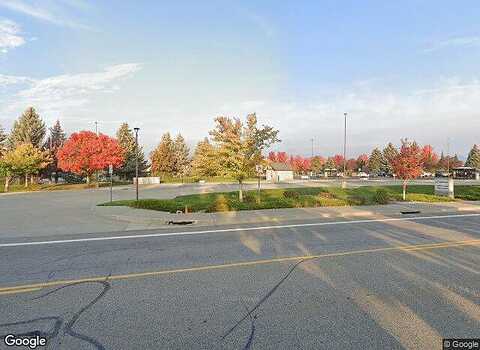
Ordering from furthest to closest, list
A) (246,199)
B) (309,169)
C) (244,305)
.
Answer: (309,169)
(246,199)
(244,305)

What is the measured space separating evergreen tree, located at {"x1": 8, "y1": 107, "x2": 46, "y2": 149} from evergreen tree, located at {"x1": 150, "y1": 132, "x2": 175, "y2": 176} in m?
20.0

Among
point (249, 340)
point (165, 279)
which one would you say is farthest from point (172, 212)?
point (249, 340)

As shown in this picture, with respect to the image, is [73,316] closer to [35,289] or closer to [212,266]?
[35,289]

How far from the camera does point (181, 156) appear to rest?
7006 cm

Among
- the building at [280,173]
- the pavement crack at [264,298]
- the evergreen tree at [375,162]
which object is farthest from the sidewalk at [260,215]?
the evergreen tree at [375,162]

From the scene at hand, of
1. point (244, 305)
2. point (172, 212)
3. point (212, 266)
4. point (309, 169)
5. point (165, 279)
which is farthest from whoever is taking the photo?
point (309, 169)

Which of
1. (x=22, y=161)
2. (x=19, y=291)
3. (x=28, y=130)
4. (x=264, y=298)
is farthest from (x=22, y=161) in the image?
(x=264, y=298)

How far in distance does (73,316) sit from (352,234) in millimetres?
8052

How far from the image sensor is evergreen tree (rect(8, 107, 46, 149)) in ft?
170

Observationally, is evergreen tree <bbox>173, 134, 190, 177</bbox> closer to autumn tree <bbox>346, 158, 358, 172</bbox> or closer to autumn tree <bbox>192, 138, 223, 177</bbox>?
autumn tree <bbox>192, 138, 223, 177</bbox>

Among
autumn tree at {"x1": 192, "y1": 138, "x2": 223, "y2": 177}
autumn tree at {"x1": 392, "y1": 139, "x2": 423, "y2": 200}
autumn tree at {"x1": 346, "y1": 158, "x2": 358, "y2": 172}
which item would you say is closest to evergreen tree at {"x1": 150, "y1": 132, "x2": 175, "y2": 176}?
autumn tree at {"x1": 192, "y1": 138, "x2": 223, "y2": 177}

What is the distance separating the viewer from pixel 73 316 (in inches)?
166

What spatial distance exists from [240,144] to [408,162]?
Result: 1260 centimetres

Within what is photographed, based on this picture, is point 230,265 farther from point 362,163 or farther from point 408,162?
point 362,163
